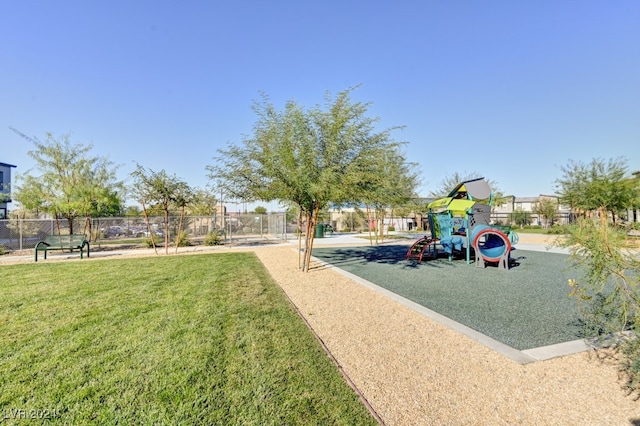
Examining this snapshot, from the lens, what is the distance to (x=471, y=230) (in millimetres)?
10344

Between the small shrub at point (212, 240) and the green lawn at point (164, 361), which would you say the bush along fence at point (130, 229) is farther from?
the green lawn at point (164, 361)

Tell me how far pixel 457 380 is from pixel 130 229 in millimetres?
24624

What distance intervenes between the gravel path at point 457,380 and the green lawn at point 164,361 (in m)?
0.35

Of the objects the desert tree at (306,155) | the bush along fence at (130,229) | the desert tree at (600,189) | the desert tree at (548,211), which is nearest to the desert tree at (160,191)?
the bush along fence at (130,229)

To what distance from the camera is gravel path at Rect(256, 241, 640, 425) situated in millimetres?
2357

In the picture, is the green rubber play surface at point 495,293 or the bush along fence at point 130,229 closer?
the green rubber play surface at point 495,293

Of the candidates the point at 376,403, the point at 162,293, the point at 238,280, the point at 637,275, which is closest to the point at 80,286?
the point at 162,293

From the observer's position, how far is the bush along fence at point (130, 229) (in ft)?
54.1

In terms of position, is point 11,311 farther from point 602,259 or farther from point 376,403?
point 602,259

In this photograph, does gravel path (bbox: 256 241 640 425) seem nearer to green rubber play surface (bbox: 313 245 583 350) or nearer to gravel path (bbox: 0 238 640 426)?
gravel path (bbox: 0 238 640 426)

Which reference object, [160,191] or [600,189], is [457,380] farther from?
[600,189]

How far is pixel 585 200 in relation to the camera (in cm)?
1886

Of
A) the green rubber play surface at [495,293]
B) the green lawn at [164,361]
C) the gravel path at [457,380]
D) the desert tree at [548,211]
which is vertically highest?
the desert tree at [548,211]

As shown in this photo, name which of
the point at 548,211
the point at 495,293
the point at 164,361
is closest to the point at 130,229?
the point at 164,361
